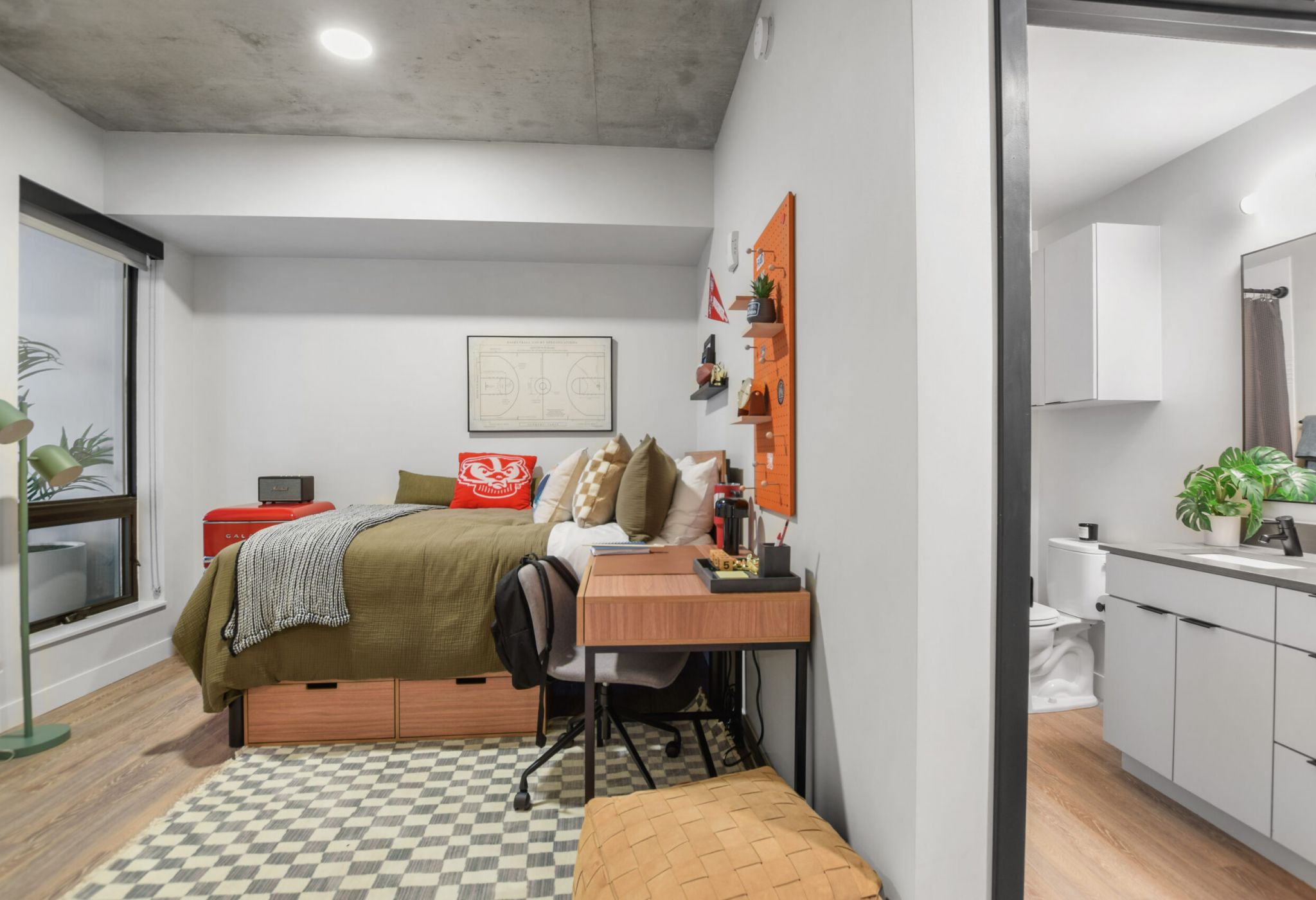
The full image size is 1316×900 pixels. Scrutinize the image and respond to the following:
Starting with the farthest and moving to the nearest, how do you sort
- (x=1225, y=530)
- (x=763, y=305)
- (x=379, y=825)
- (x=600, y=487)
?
(x=600, y=487) → (x=1225, y=530) → (x=763, y=305) → (x=379, y=825)

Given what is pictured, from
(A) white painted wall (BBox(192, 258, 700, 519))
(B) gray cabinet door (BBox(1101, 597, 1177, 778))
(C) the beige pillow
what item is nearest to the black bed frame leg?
(C) the beige pillow

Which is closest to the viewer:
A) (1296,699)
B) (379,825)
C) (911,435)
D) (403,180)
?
(911,435)

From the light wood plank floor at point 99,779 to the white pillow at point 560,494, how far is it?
5.15ft

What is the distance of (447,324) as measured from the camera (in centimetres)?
427

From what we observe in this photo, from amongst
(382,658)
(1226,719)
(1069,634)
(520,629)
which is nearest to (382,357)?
(382,658)

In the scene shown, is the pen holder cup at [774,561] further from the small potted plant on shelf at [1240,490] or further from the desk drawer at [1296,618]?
the small potted plant on shelf at [1240,490]

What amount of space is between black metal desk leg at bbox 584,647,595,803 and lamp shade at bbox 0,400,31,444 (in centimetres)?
247

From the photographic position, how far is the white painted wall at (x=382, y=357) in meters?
4.14

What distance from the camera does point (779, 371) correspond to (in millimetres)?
2113

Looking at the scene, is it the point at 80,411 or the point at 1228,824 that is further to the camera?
the point at 80,411

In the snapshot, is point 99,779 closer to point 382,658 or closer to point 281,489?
point 382,658

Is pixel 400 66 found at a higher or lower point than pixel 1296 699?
higher

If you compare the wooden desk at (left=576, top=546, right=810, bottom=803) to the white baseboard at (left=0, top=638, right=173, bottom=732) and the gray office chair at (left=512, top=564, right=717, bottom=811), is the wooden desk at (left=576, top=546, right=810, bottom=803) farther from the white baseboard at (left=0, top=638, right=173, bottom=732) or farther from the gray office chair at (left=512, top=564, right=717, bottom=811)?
the white baseboard at (left=0, top=638, right=173, bottom=732)

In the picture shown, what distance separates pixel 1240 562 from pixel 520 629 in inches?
87.9
